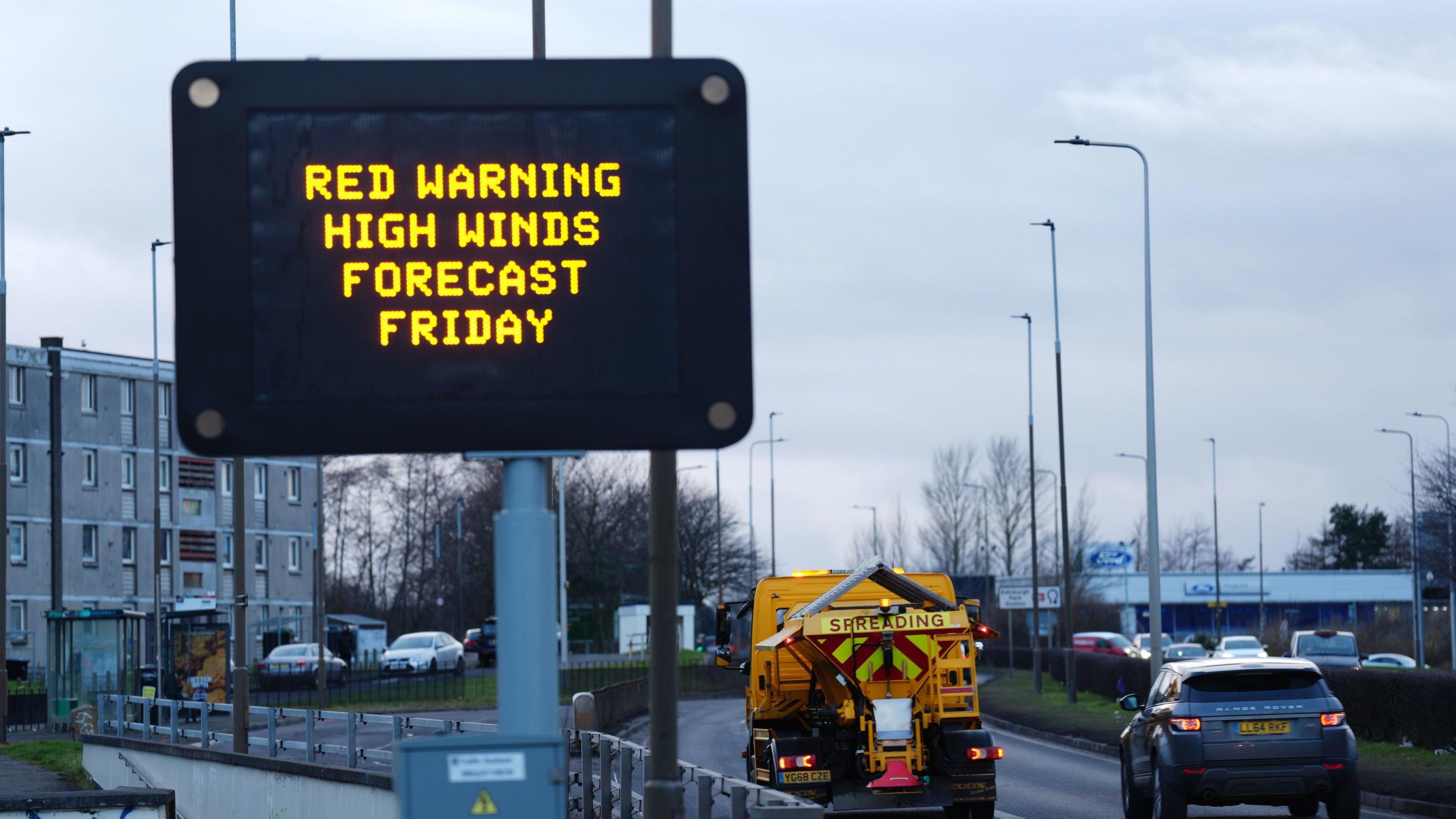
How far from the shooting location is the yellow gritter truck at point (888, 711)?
58.2 feet

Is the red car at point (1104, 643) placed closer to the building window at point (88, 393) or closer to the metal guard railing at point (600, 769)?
the building window at point (88, 393)

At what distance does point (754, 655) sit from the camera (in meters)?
20.2

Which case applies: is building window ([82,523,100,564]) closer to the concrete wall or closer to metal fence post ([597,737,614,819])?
the concrete wall

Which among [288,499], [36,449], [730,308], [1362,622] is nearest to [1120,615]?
[1362,622]

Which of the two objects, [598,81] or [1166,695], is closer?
[598,81]

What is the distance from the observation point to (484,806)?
251 inches

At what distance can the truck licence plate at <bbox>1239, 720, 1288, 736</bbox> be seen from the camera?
17.4 meters

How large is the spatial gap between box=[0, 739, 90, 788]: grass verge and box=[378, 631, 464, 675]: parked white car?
31232mm

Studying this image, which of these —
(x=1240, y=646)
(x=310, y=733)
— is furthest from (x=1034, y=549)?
(x=310, y=733)

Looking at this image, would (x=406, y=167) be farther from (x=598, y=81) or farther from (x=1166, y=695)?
(x=1166, y=695)

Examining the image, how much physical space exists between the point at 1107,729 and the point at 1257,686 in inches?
→ 739

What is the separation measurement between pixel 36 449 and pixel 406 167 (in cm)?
7430


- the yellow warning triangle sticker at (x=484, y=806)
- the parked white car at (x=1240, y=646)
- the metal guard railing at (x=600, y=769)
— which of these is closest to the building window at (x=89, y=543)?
the parked white car at (x=1240, y=646)

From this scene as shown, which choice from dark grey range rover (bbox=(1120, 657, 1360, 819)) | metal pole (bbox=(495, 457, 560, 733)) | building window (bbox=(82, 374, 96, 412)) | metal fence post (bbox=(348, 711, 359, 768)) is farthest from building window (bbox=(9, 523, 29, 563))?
metal pole (bbox=(495, 457, 560, 733))
